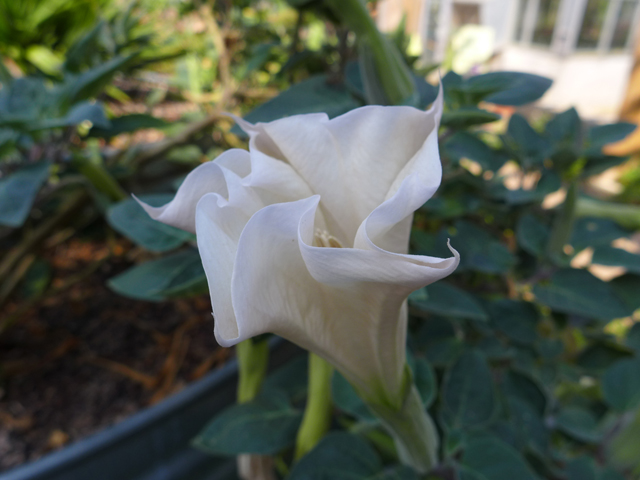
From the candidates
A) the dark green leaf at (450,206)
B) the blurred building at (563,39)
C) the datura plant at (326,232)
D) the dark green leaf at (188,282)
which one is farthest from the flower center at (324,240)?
the blurred building at (563,39)

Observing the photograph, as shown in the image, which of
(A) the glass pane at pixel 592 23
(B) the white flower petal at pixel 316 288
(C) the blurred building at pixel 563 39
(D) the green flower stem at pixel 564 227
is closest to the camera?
(B) the white flower petal at pixel 316 288

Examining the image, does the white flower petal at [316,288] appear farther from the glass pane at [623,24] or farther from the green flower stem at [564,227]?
the glass pane at [623,24]

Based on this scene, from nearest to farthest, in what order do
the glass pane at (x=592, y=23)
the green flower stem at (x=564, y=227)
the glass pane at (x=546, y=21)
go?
1. the green flower stem at (x=564, y=227)
2. the glass pane at (x=592, y=23)
3. the glass pane at (x=546, y=21)

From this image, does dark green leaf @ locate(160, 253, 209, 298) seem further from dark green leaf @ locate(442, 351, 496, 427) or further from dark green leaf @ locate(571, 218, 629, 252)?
dark green leaf @ locate(571, 218, 629, 252)

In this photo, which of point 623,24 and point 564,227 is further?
point 623,24

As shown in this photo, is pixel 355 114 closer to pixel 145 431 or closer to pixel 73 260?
pixel 145 431

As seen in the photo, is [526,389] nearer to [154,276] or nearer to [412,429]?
[412,429]

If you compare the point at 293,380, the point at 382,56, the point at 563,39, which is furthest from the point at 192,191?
the point at 563,39
